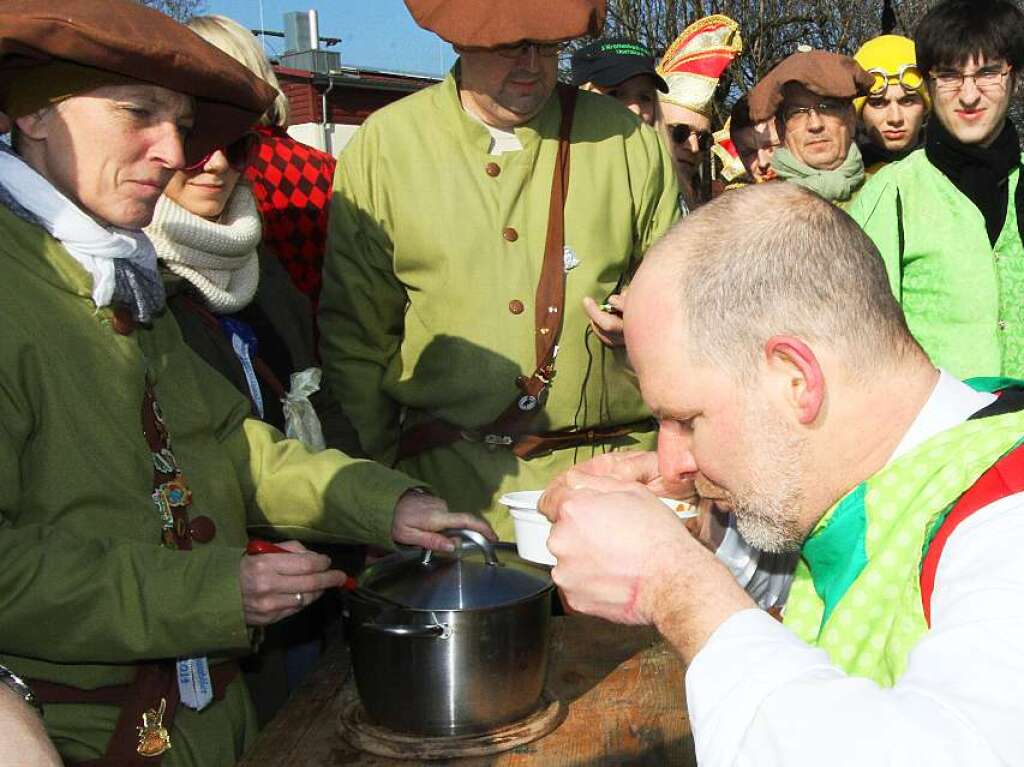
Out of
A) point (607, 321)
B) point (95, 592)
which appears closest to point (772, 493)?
point (95, 592)

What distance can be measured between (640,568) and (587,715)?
23.1 inches

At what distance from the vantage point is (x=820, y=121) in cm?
474

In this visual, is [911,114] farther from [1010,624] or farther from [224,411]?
[1010,624]

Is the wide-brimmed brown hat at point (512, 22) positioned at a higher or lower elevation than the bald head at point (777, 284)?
higher

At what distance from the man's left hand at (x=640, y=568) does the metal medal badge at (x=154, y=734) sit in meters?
0.81

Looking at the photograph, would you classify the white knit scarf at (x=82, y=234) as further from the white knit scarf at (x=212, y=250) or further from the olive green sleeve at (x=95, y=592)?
the white knit scarf at (x=212, y=250)

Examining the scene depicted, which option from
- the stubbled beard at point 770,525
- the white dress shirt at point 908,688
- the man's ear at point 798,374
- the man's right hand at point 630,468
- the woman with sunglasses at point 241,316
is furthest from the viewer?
the woman with sunglasses at point 241,316

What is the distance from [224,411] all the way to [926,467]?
1538 mm

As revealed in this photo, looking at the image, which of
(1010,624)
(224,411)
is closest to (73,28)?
(224,411)

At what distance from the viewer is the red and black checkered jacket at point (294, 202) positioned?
12.5ft

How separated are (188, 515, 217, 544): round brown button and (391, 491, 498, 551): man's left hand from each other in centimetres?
40

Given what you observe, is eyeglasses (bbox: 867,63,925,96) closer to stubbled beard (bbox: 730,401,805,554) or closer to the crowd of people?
the crowd of people

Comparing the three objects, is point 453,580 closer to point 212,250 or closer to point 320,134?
point 212,250

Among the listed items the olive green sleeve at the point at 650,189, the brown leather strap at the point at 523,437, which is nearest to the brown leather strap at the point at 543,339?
the brown leather strap at the point at 523,437
